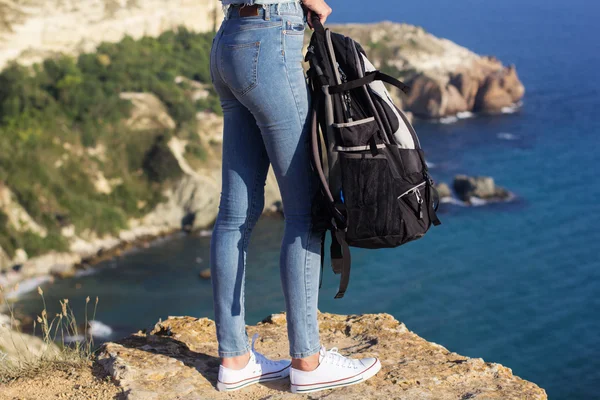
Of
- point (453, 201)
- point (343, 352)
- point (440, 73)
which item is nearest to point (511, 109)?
point (440, 73)

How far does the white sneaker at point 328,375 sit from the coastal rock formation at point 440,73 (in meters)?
49.8

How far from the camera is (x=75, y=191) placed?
32.4 m

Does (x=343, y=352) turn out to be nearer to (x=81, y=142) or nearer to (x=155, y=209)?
(x=155, y=209)

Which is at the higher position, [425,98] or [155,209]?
[425,98]

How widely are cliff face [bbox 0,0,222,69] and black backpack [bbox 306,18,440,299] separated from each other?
37.0 metres

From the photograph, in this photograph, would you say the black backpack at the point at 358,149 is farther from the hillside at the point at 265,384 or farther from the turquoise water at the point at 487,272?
the turquoise water at the point at 487,272

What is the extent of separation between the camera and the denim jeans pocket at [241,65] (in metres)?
2.30

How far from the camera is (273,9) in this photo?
228 cm

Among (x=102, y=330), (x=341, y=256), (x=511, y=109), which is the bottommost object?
(x=102, y=330)

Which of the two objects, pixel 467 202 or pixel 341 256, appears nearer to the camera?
pixel 341 256

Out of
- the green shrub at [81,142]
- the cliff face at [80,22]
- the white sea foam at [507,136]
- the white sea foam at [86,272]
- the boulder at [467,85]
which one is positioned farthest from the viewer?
the boulder at [467,85]

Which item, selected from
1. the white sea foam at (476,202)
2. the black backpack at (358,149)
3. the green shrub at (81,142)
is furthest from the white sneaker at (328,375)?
the white sea foam at (476,202)

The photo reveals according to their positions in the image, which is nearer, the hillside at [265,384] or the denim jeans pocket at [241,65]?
the denim jeans pocket at [241,65]

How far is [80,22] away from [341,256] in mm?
40096
